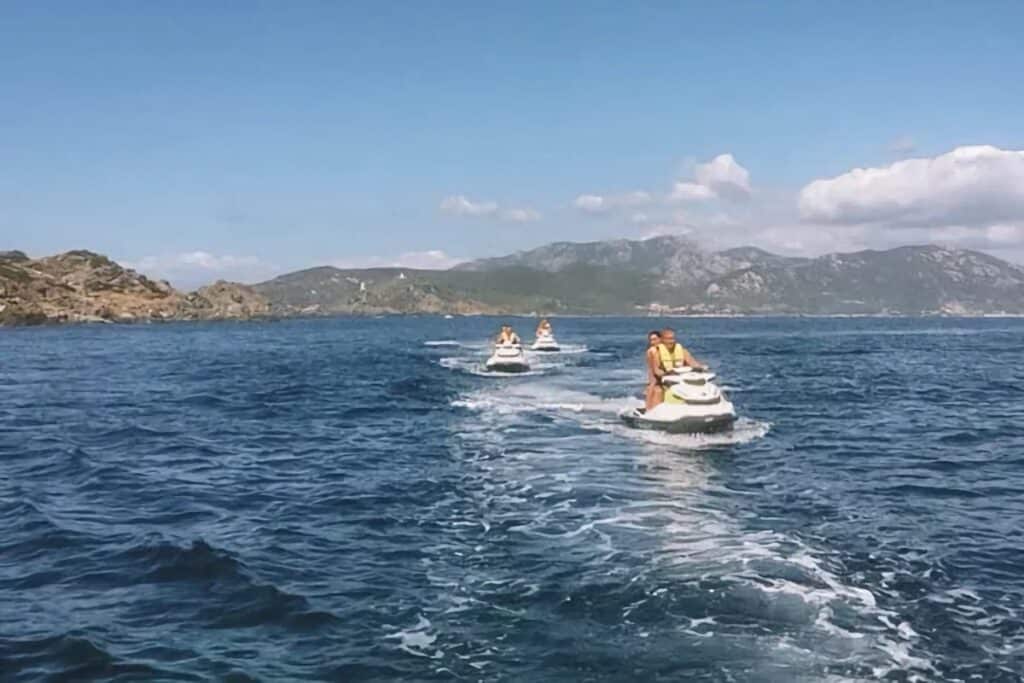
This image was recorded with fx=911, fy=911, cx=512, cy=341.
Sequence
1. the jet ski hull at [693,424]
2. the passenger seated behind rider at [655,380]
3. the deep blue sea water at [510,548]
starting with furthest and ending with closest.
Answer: the passenger seated behind rider at [655,380]
the jet ski hull at [693,424]
the deep blue sea water at [510,548]

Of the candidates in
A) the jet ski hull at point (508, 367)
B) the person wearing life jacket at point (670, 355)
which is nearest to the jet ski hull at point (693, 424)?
the person wearing life jacket at point (670, 355)

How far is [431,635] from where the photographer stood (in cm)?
1170

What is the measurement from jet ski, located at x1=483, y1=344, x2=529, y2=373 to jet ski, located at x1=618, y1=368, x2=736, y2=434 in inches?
1065

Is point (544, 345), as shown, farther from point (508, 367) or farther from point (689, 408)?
point (689, 408)

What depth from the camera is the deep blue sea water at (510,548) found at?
11.0m

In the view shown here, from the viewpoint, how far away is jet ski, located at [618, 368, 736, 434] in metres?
28.4

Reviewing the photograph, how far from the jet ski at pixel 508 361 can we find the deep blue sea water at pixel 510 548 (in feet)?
61.3

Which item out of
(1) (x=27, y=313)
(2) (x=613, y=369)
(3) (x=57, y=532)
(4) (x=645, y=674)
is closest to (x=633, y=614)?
(4) (x=645, y=674)

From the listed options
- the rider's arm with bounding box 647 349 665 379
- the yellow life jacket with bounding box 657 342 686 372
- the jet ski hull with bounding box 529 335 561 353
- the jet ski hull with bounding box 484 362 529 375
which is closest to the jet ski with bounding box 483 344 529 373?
the jet ski hull with bounding box 484 362 529 375

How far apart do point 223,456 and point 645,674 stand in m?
19.7

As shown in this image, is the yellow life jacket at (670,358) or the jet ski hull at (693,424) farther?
the yellow life jacket at (670,358)

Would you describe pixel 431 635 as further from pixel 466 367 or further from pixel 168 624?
pixel 466 367

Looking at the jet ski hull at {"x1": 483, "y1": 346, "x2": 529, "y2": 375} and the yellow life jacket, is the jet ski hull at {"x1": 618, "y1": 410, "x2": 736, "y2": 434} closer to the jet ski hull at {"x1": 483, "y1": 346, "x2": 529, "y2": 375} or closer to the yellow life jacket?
Result: the yellow life jacket

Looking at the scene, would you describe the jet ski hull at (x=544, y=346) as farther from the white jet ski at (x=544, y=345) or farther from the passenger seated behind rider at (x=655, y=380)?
the passenger seated behind rider at (x=655, y=380)
